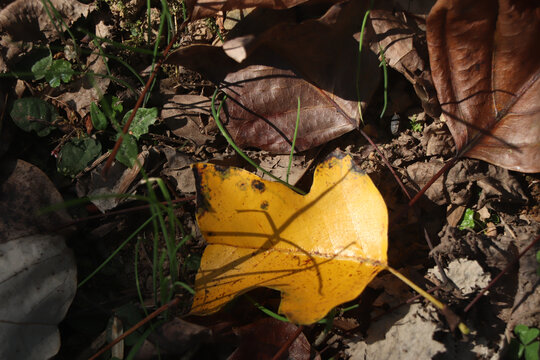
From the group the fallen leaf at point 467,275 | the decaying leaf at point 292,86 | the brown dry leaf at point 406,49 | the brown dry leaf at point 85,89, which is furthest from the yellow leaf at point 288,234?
the brown dry leaf at point 85,89

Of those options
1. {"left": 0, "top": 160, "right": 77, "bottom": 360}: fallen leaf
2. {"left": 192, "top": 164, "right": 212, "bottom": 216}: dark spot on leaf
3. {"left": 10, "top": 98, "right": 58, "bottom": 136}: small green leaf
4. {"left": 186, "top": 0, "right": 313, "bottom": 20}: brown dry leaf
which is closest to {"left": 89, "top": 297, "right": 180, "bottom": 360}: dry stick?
{"left": 0, "top": 160, "right": 77, "bottom": 360}: fallen leaf

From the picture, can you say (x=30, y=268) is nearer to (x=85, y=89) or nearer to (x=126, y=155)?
(x=126, y=155)

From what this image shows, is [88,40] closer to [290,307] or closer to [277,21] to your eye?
[277,21]

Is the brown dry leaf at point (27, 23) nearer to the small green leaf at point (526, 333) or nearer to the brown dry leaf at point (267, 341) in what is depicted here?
the brown dry leaf at point (267, 341)

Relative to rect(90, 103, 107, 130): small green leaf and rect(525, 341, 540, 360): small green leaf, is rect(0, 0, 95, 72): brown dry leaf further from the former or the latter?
rect(525, 341, 540, 360): small green leaf

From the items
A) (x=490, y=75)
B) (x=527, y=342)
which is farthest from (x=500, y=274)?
(x=490, y=75)
